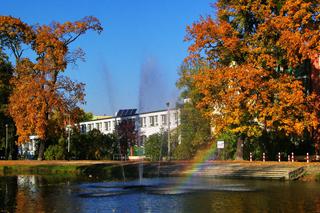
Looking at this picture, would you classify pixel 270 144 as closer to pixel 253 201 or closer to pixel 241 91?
pixel 241 91

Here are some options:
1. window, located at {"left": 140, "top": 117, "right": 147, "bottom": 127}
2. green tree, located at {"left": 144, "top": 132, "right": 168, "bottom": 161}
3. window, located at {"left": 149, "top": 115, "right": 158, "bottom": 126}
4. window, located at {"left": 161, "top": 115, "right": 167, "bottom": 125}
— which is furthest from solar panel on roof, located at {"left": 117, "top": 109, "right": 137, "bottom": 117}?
green tree, located at {"left": 144, "top": 132, "right": 168, "bottom": 161}

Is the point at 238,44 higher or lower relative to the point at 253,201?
higher

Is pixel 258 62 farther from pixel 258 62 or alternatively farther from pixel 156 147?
pixel 156 147

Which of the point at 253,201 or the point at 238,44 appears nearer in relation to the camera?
the point at 253,201

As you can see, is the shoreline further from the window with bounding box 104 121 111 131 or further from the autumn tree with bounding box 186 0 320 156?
the window with bounding box 104 121 111 131

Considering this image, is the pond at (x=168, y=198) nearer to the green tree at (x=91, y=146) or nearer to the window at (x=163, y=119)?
the green tree at (x=91, y=146)

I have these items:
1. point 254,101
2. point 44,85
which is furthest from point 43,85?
point 254,101

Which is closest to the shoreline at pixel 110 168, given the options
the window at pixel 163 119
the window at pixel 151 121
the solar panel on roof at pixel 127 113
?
the window at pixel 163 119

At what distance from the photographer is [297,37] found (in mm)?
38875

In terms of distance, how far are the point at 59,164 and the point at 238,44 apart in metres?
20.5

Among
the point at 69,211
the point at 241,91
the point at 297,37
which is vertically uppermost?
the point at 297,37

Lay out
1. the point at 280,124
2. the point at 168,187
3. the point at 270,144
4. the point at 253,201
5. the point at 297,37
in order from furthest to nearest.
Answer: the point at 270,144
the point at 280,124
the point at 297,37
the point at 168,187
the point at 253,201

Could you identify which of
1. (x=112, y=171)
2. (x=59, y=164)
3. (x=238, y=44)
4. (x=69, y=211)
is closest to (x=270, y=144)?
(x=238, y=44)

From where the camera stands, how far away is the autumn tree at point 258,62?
4000 cm
